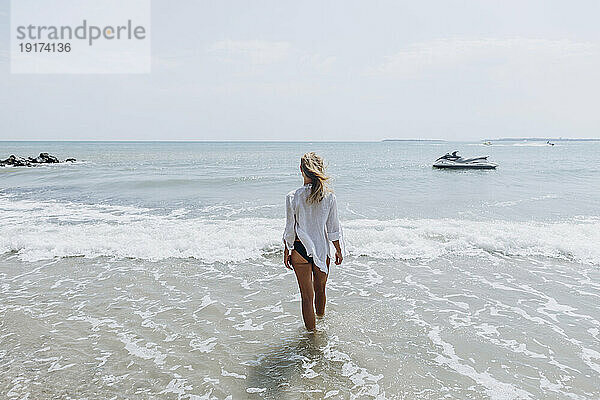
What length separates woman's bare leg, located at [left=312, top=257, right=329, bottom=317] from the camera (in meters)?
5.20

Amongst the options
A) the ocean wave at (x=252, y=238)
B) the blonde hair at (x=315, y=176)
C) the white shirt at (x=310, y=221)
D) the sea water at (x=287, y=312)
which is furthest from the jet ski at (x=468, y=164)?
the blonde hair at (x=315, y=176)

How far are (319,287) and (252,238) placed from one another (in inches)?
190

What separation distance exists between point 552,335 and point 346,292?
2792 mm

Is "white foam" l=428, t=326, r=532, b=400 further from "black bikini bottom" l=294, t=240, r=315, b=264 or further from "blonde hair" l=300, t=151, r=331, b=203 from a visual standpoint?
"blonde hair" l=300, t=151, r=331, b=203

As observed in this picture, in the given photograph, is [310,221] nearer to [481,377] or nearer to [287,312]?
[287,312]

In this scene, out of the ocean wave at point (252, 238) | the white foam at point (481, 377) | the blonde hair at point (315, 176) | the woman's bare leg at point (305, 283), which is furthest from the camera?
the ocean wave at point (252, 238)

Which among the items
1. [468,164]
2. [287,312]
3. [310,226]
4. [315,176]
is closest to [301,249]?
[310,226]

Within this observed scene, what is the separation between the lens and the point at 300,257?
5023 mm

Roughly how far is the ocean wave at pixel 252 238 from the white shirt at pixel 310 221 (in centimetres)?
402

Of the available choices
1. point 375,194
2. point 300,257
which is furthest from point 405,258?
point 375,194

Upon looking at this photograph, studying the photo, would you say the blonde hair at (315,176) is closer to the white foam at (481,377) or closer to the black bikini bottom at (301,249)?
the black bikini bottom at (301,249)

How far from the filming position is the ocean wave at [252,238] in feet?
29.8

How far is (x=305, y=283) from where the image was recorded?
5125 millimetres

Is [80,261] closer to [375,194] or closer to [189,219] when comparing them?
[189,219]
